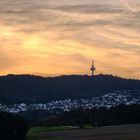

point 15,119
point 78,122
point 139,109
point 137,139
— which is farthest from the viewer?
point 139,109

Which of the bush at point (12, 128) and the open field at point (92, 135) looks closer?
the open field at point (92, 135)

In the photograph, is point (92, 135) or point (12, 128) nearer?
point (92, 135)

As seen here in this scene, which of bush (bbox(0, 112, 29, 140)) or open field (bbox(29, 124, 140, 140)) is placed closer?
open field (bbox(29, 124, 140, 140))

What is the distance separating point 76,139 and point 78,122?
4795cm

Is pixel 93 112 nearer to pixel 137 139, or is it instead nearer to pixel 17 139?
pixel 17 139

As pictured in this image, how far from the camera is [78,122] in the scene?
113562mm

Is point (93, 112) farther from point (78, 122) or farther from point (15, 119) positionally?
point (15, 119)

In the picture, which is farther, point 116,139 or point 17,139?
point 17,139

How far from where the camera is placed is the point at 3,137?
72.8m

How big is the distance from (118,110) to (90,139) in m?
61.5

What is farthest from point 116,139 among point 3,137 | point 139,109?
point 139,109

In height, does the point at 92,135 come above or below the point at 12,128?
below

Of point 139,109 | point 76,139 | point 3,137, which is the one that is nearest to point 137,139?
point 76,139

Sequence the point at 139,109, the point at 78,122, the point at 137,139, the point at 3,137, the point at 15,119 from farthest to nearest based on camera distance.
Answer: the point at 139,109 → the point at 78,122 → the point at 15,119 → the point at 3,137 → the point at 137,139
